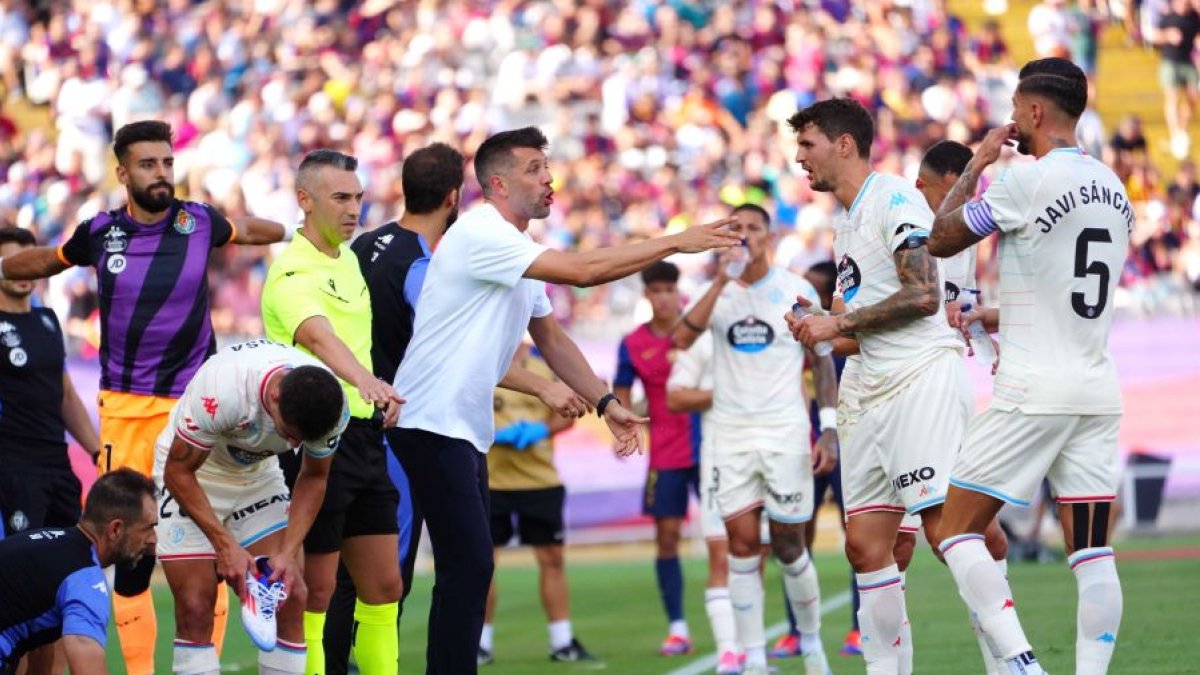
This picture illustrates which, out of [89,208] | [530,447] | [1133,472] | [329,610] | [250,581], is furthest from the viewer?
[89,208]

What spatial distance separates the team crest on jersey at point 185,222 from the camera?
31.9 ft

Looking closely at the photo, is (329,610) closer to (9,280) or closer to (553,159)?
(9,280)

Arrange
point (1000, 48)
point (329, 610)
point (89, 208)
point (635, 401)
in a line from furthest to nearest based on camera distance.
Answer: point (1000, 48), point (89, 208), point (635, 401), point (329, 610)

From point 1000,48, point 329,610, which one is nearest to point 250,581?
point 329,610

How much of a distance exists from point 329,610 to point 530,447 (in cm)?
443

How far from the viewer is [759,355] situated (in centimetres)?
1161

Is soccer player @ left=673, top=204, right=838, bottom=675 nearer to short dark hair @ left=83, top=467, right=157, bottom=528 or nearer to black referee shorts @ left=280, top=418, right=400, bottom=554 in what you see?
black referee shorts @ left=280, top=418, right=400, bottom=554

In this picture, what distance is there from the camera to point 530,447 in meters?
13.8

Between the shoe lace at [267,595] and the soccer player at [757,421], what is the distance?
3874 millimetres

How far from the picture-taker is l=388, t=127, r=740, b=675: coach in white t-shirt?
25.9 ft

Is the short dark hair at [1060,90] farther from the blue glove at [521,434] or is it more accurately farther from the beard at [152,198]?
the blue glove at [521,434]

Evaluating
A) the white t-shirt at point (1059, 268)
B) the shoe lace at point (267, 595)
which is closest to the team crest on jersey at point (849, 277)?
the white t-shirt at point (1059, 268)

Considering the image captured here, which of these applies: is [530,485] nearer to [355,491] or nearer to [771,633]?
[771,633]

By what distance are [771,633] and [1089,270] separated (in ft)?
22.3
